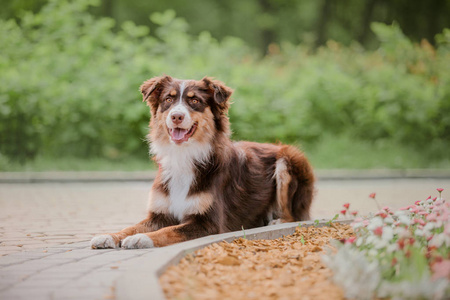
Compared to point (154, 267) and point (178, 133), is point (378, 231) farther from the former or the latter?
point (178, 133)

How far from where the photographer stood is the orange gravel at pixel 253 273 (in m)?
3.53

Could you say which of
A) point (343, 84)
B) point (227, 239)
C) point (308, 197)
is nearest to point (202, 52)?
point (343, 84)

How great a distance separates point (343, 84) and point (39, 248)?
14482 millimetres

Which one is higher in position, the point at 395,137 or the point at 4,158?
the point at 395,137

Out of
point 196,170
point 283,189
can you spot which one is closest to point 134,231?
point 196,170

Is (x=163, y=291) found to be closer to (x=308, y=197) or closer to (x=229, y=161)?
(x=229, y=161)

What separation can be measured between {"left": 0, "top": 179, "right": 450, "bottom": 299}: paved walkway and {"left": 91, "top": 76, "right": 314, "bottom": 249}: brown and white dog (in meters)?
0.78

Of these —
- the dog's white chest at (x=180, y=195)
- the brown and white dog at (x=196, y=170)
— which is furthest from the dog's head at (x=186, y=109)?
the dog's white chest at (x=180, y=195)

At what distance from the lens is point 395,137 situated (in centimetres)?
1741

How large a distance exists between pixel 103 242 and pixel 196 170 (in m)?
1.32

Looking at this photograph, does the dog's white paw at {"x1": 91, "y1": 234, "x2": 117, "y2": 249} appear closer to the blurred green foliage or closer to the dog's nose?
the dog's nose

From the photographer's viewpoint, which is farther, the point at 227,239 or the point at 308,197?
the point at 308,197

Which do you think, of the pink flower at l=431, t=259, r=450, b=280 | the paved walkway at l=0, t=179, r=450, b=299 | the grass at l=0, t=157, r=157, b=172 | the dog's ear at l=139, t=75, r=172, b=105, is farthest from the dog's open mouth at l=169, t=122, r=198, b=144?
the grass at l=0, t=157, r=157, b=172

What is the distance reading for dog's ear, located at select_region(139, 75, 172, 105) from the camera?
620 cm
